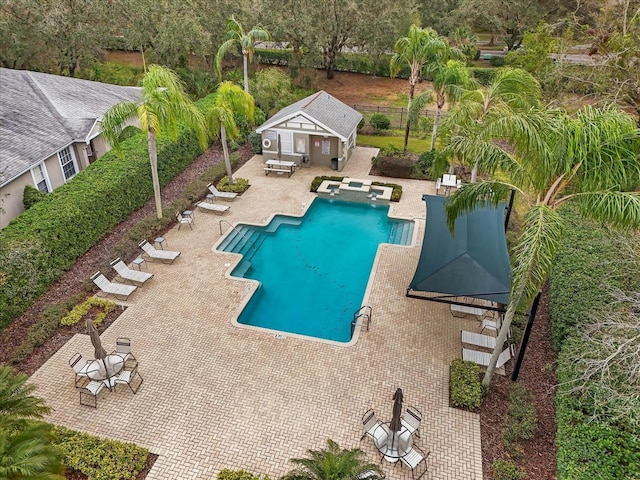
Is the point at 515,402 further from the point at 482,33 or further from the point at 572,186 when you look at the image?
the point at 482,33

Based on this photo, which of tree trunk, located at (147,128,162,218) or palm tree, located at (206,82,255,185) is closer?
tree trunk, located at (147,128,162,218)

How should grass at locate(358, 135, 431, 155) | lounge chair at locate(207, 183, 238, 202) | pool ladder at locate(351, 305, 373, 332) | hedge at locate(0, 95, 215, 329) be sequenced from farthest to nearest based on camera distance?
grass at locate(358, 135, 431, 155) < lounge chair at locate(207, 183, 238, 202) < pool ladder at locate(351, 305, 373, 332) < hedge at locate(0, 95, 215, 329)

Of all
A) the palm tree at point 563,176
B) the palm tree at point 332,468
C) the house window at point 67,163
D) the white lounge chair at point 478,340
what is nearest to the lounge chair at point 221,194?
the house window at point 67,163

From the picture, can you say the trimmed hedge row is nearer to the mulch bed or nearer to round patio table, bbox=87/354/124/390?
the mulch bed

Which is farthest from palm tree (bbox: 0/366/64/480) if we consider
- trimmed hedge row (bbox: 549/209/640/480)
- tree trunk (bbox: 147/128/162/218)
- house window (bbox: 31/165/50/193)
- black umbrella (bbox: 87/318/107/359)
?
house window (bbox: 31/165/50/193)

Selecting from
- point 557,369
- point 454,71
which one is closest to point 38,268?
point 557,369

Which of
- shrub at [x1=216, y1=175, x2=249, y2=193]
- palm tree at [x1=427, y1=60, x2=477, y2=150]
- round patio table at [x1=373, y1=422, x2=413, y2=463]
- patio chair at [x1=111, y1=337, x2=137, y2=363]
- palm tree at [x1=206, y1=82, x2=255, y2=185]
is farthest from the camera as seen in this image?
shrub at [x1=216, y1=175, x2=249, y2=193]

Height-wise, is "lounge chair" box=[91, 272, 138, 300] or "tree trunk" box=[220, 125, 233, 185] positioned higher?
Answer: "tree trunk" box=[220, 125, 233, 185]

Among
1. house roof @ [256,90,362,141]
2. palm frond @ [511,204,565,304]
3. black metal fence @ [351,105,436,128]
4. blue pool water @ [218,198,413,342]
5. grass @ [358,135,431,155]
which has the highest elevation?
palm frond @ [511,204,565,304]
